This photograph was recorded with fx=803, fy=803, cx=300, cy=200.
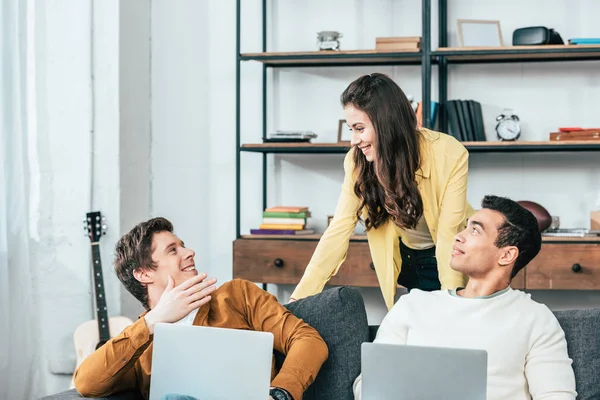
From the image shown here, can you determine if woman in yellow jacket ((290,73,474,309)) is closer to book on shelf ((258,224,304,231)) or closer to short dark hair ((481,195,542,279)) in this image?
short dark hair ((481,195,542,279))

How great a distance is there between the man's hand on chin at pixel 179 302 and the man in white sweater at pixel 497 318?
454 millimetres

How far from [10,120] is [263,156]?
1.28 meters

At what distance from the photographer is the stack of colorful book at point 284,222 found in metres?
3.83

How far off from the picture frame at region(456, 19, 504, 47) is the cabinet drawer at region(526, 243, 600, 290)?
988 mm

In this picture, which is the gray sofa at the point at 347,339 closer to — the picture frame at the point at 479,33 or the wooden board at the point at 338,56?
the wooden board at the point at 338,56

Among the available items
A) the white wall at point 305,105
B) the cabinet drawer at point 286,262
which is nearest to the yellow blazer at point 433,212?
the cabinet drawer at point 286,262

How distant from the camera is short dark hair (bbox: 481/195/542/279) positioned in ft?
6.61

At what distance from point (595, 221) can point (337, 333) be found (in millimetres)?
2088

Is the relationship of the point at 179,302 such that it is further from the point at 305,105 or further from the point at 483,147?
the point at 305,105

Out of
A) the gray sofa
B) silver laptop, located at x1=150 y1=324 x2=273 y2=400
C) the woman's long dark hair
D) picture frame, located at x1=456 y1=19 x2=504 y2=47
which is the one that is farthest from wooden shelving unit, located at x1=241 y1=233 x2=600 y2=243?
silver laptop, located at x1=150 y1=324 x2=273 y2=400

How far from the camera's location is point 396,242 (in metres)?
2.48

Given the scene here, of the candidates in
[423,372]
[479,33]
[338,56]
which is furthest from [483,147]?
[423,372]

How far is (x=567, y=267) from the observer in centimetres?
348

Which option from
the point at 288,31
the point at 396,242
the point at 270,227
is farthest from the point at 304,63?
the point at 396,242
